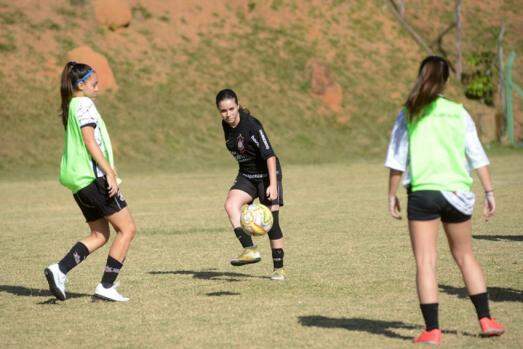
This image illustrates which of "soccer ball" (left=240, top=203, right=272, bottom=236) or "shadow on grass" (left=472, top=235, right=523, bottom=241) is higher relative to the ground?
"soccer ball" (left=240, top=203, right=272, bottom=236)

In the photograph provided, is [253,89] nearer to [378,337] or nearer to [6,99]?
[6,99]

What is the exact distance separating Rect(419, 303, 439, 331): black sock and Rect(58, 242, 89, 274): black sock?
3.73 metres

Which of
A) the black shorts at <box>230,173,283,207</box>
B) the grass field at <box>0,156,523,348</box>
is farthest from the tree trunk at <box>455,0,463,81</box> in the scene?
the black shorts at <box>230,173,283,207</box>

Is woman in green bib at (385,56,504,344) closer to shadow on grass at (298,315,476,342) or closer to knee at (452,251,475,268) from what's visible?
knee at (452,251,475,268)

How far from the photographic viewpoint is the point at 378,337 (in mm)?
7492

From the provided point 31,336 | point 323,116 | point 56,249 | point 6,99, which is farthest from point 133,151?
point 31,336

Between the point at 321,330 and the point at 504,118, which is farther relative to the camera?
the point at 504,118

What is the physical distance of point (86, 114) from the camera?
9125 mm

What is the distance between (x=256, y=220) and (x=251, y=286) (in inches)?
31.1

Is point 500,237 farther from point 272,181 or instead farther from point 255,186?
point 272,181

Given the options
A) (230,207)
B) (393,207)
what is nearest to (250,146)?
(230,207)

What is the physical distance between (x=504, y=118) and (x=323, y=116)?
354 inches

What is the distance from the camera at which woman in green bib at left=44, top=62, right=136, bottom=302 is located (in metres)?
9.10

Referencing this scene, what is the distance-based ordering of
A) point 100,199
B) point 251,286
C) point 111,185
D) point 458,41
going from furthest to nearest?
point 458,41 → point 251,286 → point 100,199 → point 111,185
